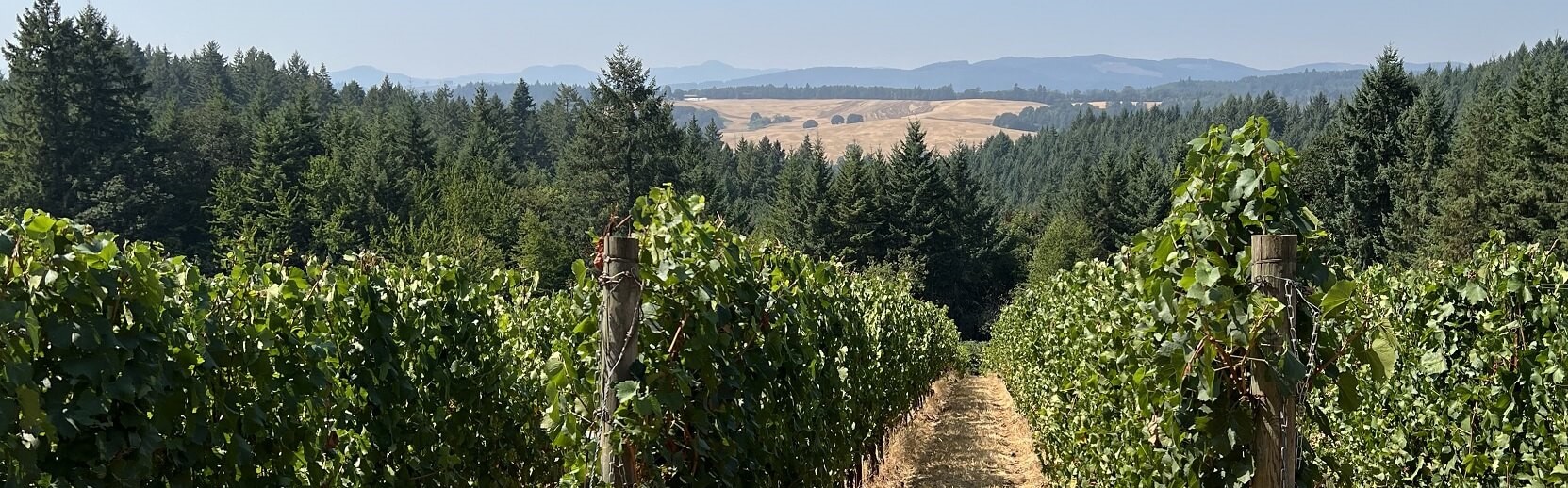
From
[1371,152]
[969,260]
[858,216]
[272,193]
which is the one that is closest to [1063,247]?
[969,260]

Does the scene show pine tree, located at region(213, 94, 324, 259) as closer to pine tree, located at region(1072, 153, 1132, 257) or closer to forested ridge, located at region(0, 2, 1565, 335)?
forested ridge, located at region(0, 2, 1565, 335)

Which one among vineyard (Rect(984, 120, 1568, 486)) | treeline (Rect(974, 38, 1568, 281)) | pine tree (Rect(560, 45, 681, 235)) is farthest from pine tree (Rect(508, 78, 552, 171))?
vineyard (Rect(984, 120, 1568, 486))

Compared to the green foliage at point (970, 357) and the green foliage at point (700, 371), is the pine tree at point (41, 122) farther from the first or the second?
the green foliage at point (700, 371)

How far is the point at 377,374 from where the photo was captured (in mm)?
4484

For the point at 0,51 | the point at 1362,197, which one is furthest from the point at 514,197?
the point at 1362,197

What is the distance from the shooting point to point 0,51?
37906 millimetres

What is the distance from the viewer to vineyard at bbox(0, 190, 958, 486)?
2611mm

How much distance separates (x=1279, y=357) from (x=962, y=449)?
8.48 metres

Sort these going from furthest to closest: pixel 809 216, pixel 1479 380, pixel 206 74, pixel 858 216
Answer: pixel 206 74 < pixel 809 216 < pixel 858 216 < pixel 1479 380

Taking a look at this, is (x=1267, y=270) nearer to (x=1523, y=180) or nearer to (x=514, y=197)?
(x=1523, y=180)

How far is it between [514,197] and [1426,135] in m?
37.8

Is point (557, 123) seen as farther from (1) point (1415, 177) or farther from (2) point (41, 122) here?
(1) point (1415, 177)

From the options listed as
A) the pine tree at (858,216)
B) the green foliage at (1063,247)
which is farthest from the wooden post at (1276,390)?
the green foliage at (1063,247)

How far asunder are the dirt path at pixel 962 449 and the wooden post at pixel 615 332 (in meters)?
6.14
